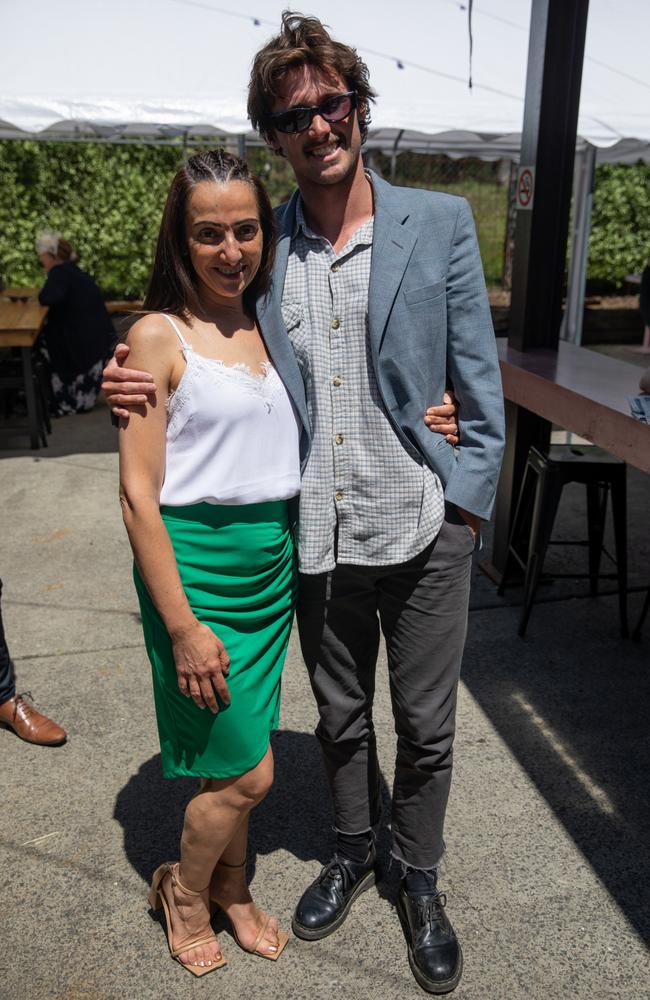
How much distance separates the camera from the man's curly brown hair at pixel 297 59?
1.81 m

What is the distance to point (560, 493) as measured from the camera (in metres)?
3.64

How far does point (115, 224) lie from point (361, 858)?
1062 centimetres

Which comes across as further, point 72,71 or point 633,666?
point 72,71

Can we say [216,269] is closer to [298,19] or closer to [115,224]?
[298,19]

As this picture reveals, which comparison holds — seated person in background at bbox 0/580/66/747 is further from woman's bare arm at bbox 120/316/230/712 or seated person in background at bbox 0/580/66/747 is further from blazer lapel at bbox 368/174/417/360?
blazer lapel at bbox 368/174/417/360

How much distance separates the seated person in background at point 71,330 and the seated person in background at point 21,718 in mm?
5272

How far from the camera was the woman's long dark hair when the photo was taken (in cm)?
179

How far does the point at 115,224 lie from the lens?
1159cm

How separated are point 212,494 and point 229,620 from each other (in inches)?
11.1

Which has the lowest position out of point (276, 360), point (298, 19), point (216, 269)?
point (276, 360)

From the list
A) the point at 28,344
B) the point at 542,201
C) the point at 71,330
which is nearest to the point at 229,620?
the point at 542,201

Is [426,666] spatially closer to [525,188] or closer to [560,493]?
[560,493]

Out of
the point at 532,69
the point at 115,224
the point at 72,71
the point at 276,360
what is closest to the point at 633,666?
the point at 276,360

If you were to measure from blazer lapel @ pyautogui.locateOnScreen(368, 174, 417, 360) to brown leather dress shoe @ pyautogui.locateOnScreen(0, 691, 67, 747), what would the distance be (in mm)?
1930
